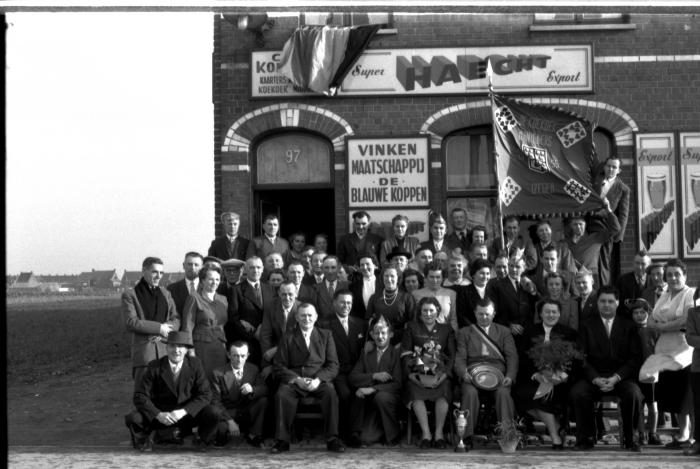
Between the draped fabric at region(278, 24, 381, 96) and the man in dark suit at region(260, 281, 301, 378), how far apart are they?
16.1 ft

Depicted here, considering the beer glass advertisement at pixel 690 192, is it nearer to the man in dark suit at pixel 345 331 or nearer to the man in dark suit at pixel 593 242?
the man in dark suit at pixel 593 242

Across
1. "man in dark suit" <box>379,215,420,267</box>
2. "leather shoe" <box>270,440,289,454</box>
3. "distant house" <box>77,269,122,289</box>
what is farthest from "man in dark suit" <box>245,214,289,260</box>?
"distant house" <box>77,269,122,289</box>

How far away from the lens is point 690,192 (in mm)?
13359

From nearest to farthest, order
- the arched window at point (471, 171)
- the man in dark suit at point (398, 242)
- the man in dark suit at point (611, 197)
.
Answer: the man in dark suit at point (398, 242) < the man in dark suit at point (611, 197) < the arched window at point (471, 171)

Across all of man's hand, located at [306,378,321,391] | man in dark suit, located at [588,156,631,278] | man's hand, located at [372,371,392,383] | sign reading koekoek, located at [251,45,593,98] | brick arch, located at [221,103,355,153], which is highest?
sign reading koekoek, located at [251,45,593,98]

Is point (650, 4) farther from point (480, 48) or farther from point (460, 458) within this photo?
point (480, 48)

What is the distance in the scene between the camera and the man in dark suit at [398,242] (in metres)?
11.1

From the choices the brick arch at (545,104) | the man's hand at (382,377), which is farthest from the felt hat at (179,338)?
the brick arch at (545,104)

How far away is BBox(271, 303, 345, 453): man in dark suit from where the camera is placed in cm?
873

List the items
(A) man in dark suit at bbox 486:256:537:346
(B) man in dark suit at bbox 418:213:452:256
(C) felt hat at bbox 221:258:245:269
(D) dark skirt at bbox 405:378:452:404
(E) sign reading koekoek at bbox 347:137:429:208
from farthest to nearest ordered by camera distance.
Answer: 1. (E) sign reading koekoek at bbox 347:137:429:208
2. (B) man in dark suit at bbox 418:213:452:256
3. (C) felt hat at bbox 221:258:245:269
4. (A) man in dark suit at bbox 486:256:537:346
5. (D) dark skirt at bbox 405:378:452:404

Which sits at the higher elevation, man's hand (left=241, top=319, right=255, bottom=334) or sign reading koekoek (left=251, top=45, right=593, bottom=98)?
sign reading koekoek (left=251, top=45, right=593, bottom=98)

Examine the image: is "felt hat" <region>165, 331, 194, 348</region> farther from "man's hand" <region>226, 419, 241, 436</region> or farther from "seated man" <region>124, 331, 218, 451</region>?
"man's hand" <region>226, 419, 241, 436</region>

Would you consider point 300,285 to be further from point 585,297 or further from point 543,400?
point 585,297

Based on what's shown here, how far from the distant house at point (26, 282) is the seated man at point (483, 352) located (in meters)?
60.7
